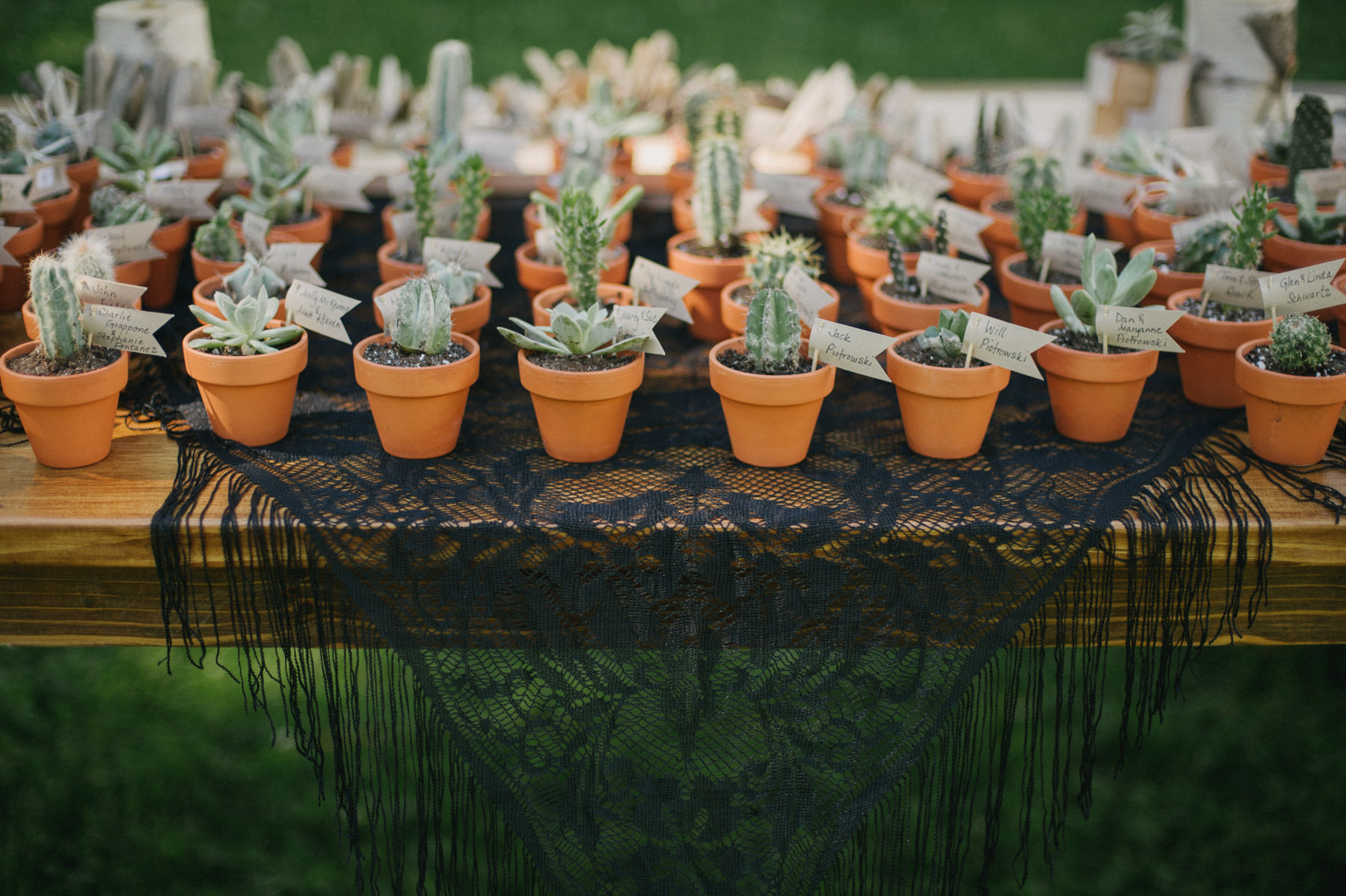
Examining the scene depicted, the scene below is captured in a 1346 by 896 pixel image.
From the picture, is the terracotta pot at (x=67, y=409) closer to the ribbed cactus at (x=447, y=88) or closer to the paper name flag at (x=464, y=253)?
the paper name flag at (x=464, y=253)

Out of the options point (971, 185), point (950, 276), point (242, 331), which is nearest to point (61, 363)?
point (242, 331)

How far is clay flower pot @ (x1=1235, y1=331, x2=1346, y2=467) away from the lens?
1539 millimetres

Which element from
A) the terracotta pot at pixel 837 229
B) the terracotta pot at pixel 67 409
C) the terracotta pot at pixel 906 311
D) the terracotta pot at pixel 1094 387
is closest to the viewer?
the terracotta pot at pixel 67 409

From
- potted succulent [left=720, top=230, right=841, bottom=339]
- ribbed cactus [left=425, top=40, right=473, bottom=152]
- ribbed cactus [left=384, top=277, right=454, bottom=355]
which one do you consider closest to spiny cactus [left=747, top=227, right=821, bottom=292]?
potted succulent [left=720, top=230, right=841, bottom=339]

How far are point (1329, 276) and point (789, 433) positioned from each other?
928 millimetres

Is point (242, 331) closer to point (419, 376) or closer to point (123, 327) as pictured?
point (123, 327)

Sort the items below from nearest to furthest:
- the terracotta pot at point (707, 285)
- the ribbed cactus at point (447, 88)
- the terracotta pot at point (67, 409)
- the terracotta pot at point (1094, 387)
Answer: the terracotta pot at point (67, 409) < the terracotta pot at point (1094, 387) < the terracotta pot at point (707, 285) < the ribbed cactus at point (447, 88)

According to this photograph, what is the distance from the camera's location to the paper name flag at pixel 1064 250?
2.02 metres

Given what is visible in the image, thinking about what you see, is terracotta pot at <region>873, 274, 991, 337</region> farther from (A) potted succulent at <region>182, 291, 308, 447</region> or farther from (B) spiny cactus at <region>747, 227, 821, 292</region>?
(A) potted succulent at <region>182, 291, 308, 447</region>

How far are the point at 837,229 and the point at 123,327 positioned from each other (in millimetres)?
1589

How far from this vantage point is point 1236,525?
4.88 feet

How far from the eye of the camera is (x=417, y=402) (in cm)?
160

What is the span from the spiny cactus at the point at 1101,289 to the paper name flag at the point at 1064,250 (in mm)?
286

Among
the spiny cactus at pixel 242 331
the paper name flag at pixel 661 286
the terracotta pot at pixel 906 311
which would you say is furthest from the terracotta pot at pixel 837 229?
the spiny cactus at pixel 242 331
